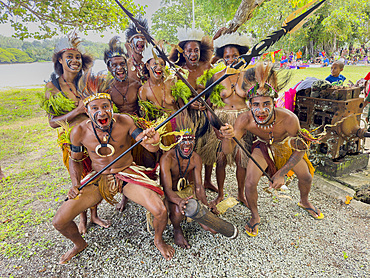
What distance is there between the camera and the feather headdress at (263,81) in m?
2.70

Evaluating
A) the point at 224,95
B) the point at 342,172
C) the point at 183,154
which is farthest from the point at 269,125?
the point at 342,172

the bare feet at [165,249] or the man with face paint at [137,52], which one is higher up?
the man with face paint at [137,52]

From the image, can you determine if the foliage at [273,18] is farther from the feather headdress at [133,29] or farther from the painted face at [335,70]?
the feather headdress at [133,29]

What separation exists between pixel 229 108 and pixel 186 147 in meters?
1.13

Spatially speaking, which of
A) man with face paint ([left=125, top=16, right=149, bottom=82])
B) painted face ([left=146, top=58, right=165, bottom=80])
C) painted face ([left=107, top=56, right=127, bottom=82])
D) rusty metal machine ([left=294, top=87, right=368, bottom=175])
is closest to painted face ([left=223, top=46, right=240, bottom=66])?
painted face ([left=146, top=58, right=165, bottom=80])

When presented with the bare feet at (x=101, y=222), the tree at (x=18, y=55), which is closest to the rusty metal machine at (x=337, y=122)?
the bare feet at (x=101, y=222)

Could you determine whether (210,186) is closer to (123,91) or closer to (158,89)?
(158,89)

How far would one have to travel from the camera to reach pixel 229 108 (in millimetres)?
3551

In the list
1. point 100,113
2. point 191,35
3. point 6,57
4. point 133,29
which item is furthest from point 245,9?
point 6,57

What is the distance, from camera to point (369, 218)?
123 inches

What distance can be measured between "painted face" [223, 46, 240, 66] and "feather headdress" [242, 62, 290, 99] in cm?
75

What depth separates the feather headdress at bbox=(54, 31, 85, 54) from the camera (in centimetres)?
322

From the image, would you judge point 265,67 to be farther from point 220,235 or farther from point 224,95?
point 220,235

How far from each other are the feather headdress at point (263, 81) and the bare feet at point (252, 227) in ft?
5.20
